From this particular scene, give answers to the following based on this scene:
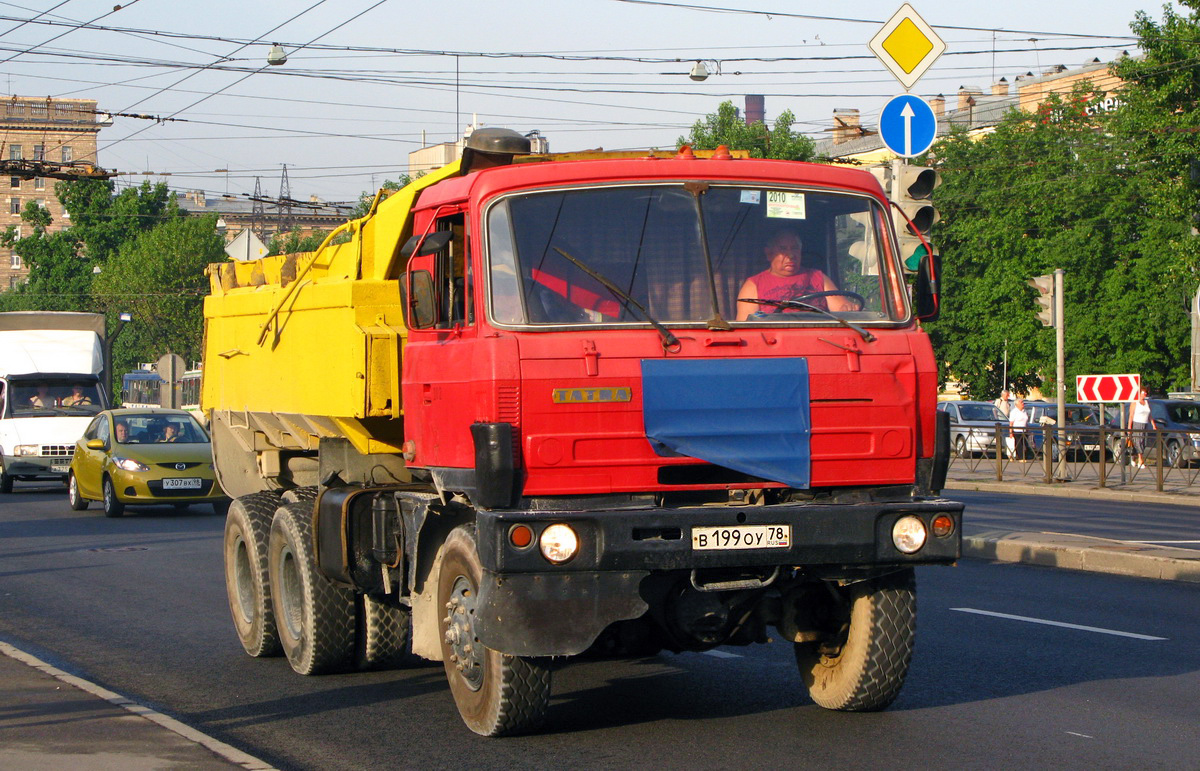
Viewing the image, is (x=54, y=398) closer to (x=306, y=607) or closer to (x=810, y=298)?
(x=306, y=607)

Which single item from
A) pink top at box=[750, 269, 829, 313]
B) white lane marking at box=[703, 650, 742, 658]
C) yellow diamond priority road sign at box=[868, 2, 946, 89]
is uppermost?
yellow diamond priority road sign at box=[868, 2, 946, 89]

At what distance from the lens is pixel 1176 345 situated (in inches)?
2029

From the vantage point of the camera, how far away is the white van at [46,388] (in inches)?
1064

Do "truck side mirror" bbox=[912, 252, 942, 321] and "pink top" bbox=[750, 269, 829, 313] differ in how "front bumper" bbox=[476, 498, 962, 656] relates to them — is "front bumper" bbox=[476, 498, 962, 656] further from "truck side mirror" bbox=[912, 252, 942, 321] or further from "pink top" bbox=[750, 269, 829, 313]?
"truck side mirror" bbox=[912, 252, 942, 321]

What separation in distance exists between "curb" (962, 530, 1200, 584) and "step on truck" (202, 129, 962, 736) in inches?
279

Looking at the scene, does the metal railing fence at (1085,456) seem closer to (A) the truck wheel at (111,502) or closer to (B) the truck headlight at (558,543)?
(A) the truck wheel at (111,502)

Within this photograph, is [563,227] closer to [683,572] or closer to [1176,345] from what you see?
[683,572]

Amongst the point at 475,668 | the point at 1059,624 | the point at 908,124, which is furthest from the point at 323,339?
the point at 908,124

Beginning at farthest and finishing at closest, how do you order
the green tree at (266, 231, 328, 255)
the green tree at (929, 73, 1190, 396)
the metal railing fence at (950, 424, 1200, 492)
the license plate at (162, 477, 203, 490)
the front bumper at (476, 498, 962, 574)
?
the green tree at (929, 73, 1190, 396) < the metal railing fence at (950, 424, 1200, 492) < the license plate at (162, 477, 203, 490) < the green tree at (266, 231, 328, 255) < the front bumper at (476, 498, 962, 574)

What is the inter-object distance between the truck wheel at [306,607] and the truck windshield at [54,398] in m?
20.2

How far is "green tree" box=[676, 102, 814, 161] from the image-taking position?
67125mm

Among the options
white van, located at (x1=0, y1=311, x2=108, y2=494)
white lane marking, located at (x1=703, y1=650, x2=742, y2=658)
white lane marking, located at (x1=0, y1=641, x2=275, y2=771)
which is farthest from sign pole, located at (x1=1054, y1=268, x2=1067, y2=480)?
white lane marking, located at (x1=0, y1=641, x2=275, y2=771)

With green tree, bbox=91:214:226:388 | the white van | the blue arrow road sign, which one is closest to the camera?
the blue arrow road sign

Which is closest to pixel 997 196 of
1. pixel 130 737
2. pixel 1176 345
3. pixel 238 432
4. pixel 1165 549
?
pixel 1176 345
